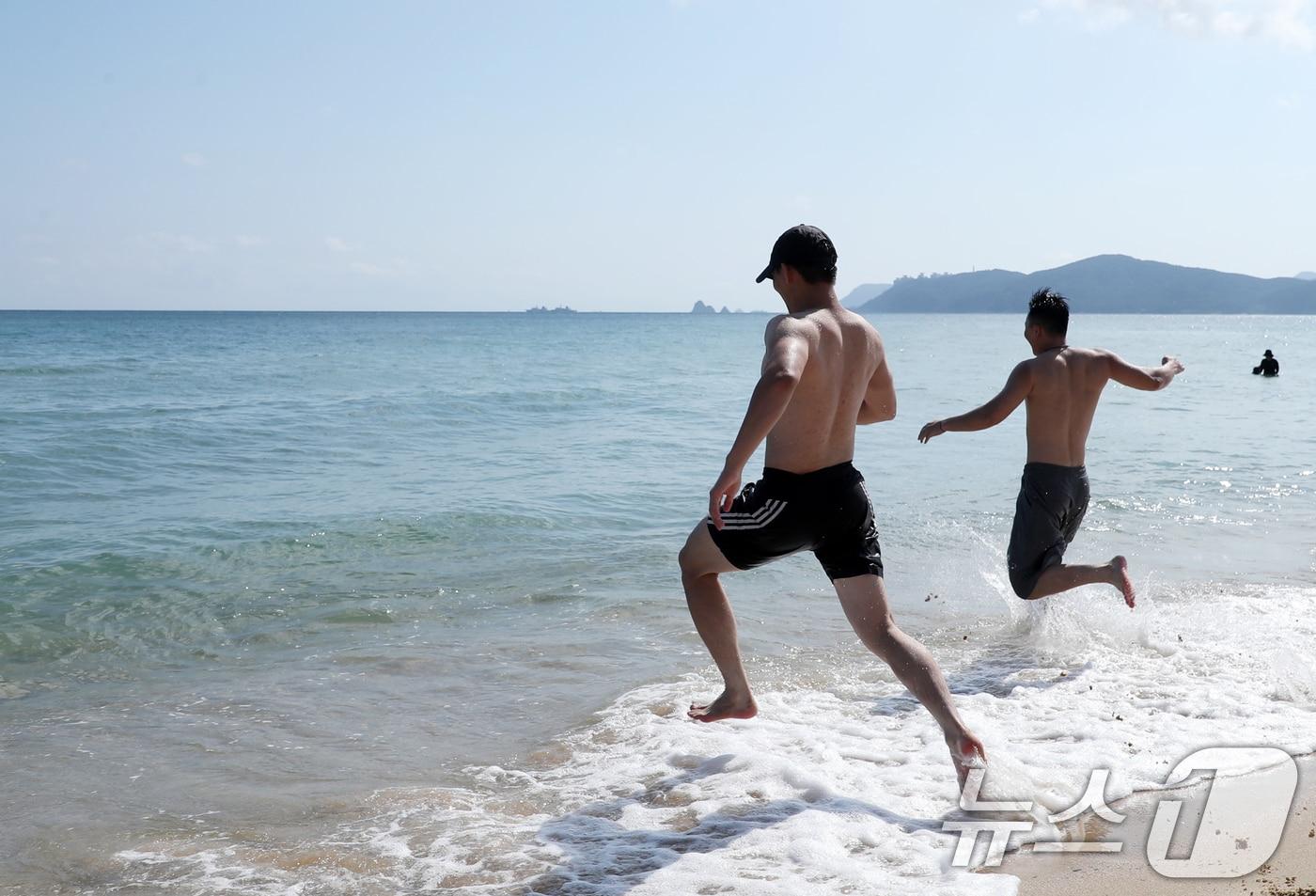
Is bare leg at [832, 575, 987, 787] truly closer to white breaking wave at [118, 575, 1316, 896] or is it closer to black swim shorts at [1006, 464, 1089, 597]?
white breaking wave at [118, 575, 1316, 896]

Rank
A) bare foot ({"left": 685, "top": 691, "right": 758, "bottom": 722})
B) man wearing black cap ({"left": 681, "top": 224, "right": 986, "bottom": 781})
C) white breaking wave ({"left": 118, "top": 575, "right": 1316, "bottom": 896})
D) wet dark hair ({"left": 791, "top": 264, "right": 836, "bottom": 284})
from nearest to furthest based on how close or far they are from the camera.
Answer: white breaking wave ({"left": 118, "top": 575, "right": 1316, "bottom": 896}) → man wearing black cap ({"left": 681, "top": 224, "right": 986, "bottom": 781}) → wet dark hair ({"left": 791, "top": 264, "right": 836, "bottom": 284}) → bare foot ({"left": 685, "top": 691, "right": 758, "bottom": 722})

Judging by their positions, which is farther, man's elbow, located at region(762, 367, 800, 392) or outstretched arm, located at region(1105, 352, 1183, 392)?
outstretched arm, located at region(1105, 352, 1183, 392)

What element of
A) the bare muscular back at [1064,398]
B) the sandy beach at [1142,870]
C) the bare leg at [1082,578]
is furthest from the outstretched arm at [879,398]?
the bare leg at [1082,578]

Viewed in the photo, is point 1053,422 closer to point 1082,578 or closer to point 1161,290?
point 1082,578

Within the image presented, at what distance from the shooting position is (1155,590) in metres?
7.24

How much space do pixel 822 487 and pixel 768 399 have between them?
51 cm

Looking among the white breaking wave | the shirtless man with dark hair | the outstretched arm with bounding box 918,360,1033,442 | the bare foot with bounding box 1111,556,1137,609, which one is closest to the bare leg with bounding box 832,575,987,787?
the white breaking wave

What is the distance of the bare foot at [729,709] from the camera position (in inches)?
163

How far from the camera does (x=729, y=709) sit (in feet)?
13.6

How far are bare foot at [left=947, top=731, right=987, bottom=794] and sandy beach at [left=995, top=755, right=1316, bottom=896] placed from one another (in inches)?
12.4

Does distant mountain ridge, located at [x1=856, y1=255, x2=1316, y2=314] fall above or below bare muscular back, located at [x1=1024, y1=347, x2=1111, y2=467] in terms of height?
above

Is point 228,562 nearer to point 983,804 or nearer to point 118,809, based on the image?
point 118,809

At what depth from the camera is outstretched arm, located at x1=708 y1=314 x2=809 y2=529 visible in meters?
3.41

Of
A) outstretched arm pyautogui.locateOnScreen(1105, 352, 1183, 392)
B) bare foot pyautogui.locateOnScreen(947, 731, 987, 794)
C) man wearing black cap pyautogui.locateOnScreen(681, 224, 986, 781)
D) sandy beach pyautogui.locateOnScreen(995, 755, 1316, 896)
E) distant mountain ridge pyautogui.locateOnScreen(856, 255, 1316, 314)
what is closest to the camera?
sandy beach pyautogui.locateOnScreen(995, 755, 1316, 896)
